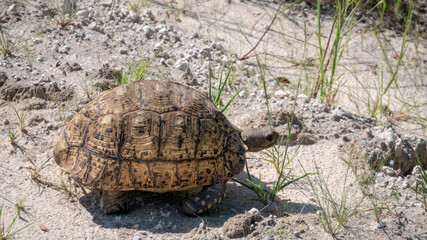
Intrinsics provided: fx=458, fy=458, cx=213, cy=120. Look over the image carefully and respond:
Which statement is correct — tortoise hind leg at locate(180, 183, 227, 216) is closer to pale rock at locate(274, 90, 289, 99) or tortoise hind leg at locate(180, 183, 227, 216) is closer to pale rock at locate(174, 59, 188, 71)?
pale rock at locate(274, 90, 289, 99)

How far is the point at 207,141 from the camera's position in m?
3.52

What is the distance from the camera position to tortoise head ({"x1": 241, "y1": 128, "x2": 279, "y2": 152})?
391 centimetres

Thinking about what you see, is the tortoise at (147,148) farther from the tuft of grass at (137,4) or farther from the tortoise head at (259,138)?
the tuft of grass at (137,4)

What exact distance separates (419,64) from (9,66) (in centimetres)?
553

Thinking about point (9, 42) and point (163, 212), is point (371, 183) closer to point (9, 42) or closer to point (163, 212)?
point (163, 212)

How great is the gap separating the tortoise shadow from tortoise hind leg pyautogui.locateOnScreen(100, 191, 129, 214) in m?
0.06

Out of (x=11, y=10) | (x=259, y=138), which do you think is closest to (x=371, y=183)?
(x=259, y=138)

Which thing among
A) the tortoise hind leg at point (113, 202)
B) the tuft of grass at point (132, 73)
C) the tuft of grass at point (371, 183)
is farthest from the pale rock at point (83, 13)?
the tuft of grass at point (371, 183)

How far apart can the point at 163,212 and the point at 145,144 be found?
0.56 metres

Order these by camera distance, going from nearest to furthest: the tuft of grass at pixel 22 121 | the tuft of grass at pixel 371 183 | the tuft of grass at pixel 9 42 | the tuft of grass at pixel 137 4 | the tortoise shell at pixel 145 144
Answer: the tortoise shell at pixel 145 144 → the tuft of grass at pixel 371 183 → the tuft of grass at pixel 22 121 → the tuft of grass at pixel 9 42 → the tuft of grass at pixel 137 4

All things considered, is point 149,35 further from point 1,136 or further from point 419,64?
point 419,64

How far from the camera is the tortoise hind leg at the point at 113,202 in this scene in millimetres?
3426

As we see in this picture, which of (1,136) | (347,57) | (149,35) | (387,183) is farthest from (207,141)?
(347,57)

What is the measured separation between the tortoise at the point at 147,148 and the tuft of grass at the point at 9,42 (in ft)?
7.21
